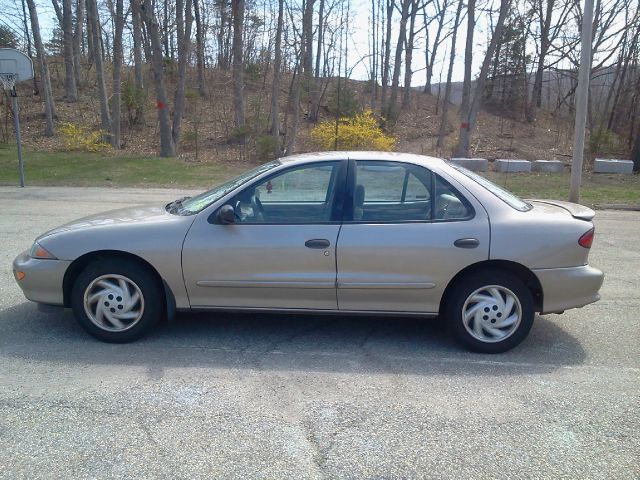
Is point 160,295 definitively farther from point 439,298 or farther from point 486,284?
point 486,284

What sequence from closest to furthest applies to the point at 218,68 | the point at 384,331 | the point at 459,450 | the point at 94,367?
1. the point at 459,450
2. the point at 94,367
3. the point at 384,331
4. the point at 218,68

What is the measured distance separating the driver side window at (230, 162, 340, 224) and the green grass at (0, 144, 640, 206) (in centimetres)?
1087

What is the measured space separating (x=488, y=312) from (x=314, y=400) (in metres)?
1.60

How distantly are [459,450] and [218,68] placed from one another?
123 ft

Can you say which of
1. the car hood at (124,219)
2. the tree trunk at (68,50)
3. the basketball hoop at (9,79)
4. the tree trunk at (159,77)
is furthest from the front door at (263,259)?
the tree trunk at (68,50)

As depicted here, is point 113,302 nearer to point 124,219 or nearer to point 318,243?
point 124,219

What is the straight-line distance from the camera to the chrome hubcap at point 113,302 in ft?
14.3

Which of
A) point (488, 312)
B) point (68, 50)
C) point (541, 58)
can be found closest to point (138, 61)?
point (68, 50)

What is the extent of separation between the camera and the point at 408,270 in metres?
4.24

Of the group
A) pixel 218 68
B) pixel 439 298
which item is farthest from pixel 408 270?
pixel 218 68

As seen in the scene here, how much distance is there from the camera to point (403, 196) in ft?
15.3

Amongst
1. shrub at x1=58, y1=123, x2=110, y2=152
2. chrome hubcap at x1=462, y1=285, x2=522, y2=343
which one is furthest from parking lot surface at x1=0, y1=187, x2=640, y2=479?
shrub at x1=58, y1=123, x2=110, y2=152

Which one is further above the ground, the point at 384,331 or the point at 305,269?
the point at 305,269

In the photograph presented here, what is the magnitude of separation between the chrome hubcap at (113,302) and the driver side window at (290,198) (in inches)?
40.4
